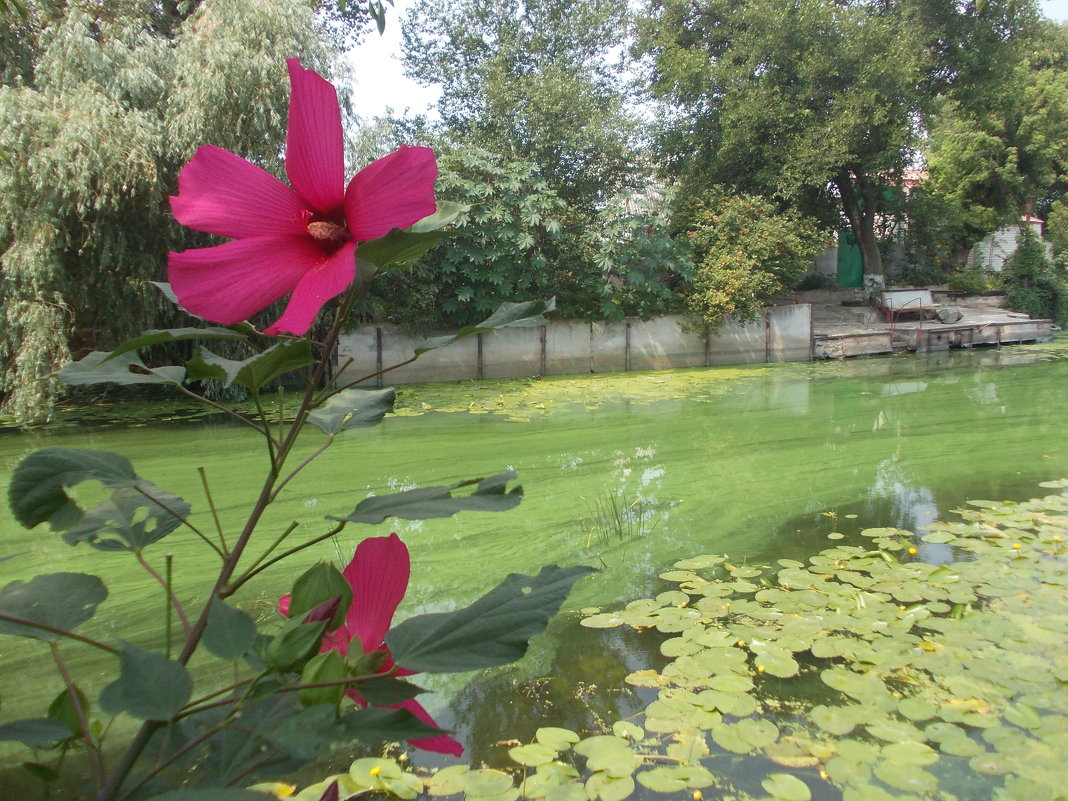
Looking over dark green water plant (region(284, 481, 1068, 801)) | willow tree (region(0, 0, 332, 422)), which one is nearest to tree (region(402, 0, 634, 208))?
willow tree (region(0, 0, 332, 422))

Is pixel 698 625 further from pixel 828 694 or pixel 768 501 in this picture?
pixel 768 501

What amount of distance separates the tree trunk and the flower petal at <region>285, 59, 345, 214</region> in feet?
43.4

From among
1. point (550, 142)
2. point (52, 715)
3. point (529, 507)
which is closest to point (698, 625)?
point (529, 507)

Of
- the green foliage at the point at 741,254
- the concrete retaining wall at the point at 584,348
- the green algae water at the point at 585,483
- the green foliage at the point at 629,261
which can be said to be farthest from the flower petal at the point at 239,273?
the green foliage at the point at 741,254

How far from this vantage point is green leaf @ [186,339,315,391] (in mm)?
397

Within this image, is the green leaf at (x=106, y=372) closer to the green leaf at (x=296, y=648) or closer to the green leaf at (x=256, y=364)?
the green leaf at (x=256, y=364)

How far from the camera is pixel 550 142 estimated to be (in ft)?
29.3

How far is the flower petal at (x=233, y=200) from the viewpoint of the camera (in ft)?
1.19

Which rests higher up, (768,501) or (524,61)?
(524,61)

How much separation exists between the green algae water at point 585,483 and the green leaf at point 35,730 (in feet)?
1.95

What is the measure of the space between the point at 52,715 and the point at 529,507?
2.87m

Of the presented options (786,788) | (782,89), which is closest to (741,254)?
(782,89)

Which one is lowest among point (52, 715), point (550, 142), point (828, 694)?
point (828, 694)

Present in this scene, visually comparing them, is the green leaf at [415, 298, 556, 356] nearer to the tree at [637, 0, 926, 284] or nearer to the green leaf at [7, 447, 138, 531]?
the green leaf at [7, 447, 138, 531]
